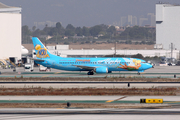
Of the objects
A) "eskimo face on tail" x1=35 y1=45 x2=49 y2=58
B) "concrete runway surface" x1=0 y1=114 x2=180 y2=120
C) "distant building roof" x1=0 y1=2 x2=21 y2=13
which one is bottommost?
"concrete runway surface" x1=0 y1=114 x2=180 y2=120

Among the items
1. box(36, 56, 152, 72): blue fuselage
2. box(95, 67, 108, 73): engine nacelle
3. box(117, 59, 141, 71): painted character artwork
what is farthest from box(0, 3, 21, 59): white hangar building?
box(117, 59, 141, 71): painted character artwork

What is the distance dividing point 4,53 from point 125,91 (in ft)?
319

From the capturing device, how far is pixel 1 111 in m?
24.0

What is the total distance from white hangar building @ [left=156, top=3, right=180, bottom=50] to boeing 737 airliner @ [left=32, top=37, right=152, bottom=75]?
378 ft

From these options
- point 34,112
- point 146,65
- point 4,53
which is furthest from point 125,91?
point 4,53

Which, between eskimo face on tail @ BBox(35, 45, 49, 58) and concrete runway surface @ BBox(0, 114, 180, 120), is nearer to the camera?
concrete runway surface @ BBox(0, 114, 180, 120)

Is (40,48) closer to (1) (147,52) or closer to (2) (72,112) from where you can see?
(2) (72,112)

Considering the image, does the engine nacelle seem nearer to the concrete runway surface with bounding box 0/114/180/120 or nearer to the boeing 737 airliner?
the boeing 737 airliner

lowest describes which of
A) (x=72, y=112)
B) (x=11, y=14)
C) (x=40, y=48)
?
(x=72, y=112)

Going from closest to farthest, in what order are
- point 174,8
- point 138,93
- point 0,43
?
point 138,93 → point 0,43 → point 174,8

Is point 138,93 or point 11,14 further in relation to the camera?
point 11,14

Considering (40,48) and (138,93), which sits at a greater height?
(40,48)

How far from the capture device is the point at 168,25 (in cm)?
17588

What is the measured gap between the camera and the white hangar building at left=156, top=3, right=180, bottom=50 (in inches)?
6805
